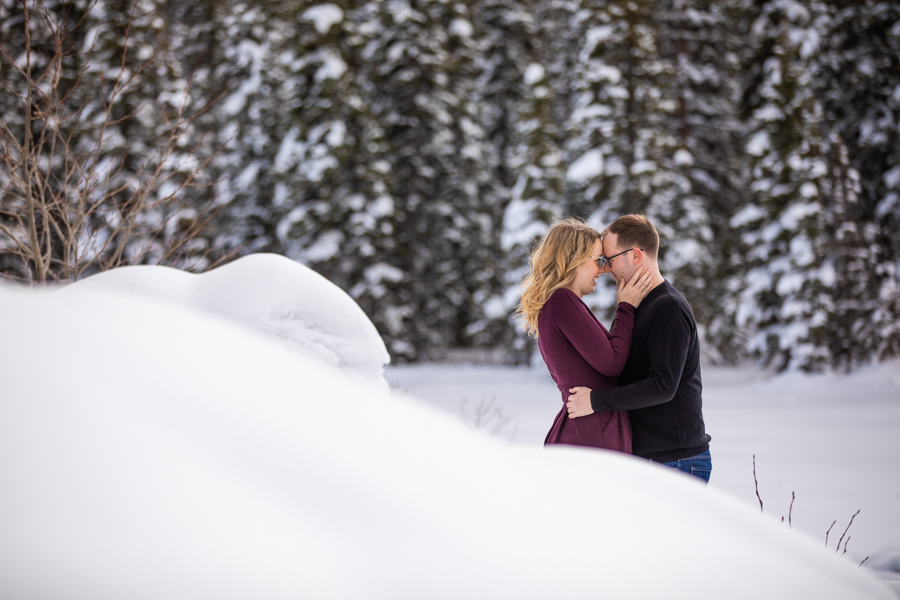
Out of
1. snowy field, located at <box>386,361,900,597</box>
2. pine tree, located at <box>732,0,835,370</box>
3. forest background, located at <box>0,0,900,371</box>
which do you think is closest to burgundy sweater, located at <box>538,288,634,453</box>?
snowy field, located at <box>386,361,900,597</box>

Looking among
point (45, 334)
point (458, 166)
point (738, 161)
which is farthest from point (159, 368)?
point (738, 161)

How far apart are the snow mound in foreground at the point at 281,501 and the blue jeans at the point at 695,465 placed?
1.37 m

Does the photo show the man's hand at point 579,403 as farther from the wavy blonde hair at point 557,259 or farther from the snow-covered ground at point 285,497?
the snow-covered ground at point 285,497

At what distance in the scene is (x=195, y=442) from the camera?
1.27 meters

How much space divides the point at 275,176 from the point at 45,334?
68.4 ft

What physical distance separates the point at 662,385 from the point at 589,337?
1.26 feet

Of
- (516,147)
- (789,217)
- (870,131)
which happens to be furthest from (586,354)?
(870,131)

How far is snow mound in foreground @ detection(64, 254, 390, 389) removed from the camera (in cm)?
318

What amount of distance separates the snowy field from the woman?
3.51 feet

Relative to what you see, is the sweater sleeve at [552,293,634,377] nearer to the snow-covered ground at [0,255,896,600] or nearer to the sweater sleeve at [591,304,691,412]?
the sweater sleeve at [591,304,691,412]

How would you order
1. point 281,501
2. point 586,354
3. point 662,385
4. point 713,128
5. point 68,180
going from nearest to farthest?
point 281,501 < point 662,385 < point 586,354 < point 68,180 < point 713,128

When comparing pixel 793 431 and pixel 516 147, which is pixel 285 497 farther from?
pixel 516 147

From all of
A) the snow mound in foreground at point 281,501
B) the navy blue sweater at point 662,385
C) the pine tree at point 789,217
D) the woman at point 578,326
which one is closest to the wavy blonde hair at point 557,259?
the woman at point 578,326

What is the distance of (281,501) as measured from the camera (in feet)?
3.95
